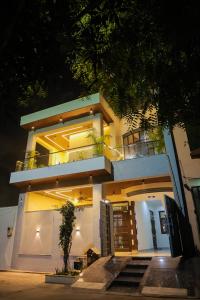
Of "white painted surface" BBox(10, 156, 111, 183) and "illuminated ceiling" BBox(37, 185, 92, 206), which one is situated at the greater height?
"white painted surface" BBox(10, 156, 111, 183)

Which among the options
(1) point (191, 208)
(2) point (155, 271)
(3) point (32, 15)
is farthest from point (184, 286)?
(3) point (32, 15)

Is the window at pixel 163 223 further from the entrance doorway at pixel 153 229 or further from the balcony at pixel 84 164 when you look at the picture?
the balcony at pixel 84 164

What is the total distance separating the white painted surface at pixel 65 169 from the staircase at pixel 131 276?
4.28 m

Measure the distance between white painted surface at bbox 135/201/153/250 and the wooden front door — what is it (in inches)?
15.0

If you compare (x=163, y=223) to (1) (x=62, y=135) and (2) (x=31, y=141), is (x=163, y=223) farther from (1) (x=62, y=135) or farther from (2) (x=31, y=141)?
(2) (x=31, y=141)

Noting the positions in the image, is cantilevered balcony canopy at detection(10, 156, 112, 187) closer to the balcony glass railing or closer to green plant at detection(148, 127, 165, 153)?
the balcony glass railing

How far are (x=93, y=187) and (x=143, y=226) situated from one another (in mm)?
5062

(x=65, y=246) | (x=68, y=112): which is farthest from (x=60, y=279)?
(x=68, y=112)

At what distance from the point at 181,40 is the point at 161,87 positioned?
0.91 m

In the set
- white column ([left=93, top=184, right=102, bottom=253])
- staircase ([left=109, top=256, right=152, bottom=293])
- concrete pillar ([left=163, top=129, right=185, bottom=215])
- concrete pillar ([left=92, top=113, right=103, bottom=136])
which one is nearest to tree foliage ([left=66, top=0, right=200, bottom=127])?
staircase ([left=109, top=256, right=152, bottom=293])

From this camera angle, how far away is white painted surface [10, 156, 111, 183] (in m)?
11.2

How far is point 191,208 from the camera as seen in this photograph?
9.02 metres

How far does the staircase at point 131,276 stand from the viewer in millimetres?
6667

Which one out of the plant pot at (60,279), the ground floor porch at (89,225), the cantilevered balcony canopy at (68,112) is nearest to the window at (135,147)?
the ground floor porch at (89,225)
